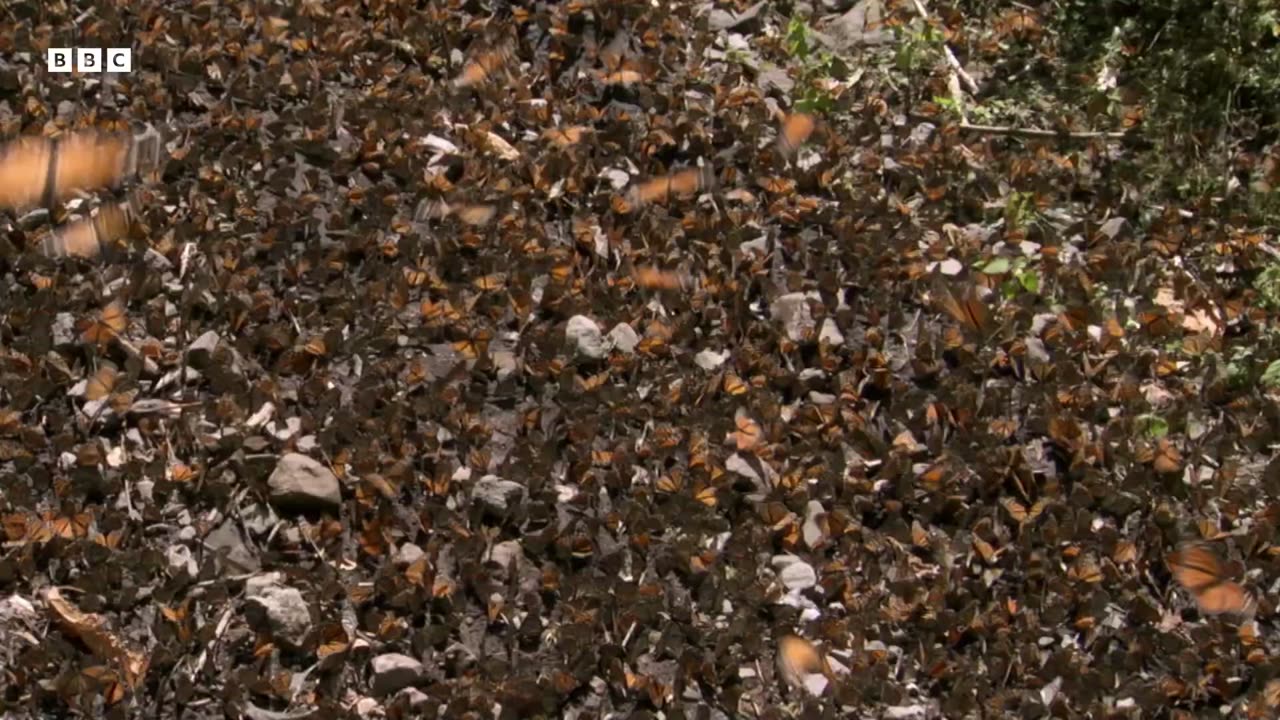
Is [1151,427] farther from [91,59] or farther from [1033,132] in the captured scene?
[91,59]

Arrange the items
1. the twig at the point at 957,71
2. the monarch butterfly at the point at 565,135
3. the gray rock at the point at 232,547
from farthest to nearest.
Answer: the twig at the point at 957,71 → the monarch butterfly at the point at 565,135 → the gray rock at the point at 232,547

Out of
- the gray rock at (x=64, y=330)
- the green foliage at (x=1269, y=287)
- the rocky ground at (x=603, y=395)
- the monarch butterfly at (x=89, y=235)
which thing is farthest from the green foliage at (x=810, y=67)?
the gray rock at (x=64, y=330)

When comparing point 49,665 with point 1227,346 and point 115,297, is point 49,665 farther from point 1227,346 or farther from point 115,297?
point 1227,346

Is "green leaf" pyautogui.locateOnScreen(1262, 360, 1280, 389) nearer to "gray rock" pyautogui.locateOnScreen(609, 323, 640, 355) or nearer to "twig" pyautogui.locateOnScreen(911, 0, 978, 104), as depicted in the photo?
"twig" pyautogui.locateOnScreen(911, 0, 978, 104)

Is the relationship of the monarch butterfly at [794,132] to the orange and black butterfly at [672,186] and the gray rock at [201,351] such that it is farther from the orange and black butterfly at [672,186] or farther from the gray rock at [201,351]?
the gray rock at [201,351]

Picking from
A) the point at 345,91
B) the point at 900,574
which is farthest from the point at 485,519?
the point at 345,91

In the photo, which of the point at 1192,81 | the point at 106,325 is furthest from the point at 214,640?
the point at 1192,81

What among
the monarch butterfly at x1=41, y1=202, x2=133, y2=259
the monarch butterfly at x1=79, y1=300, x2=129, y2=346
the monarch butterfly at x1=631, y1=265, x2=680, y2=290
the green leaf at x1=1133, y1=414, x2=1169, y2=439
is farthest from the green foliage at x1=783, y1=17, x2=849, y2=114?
the monarch butterfly at x1=79, y1=300, x2=129, y2=346
